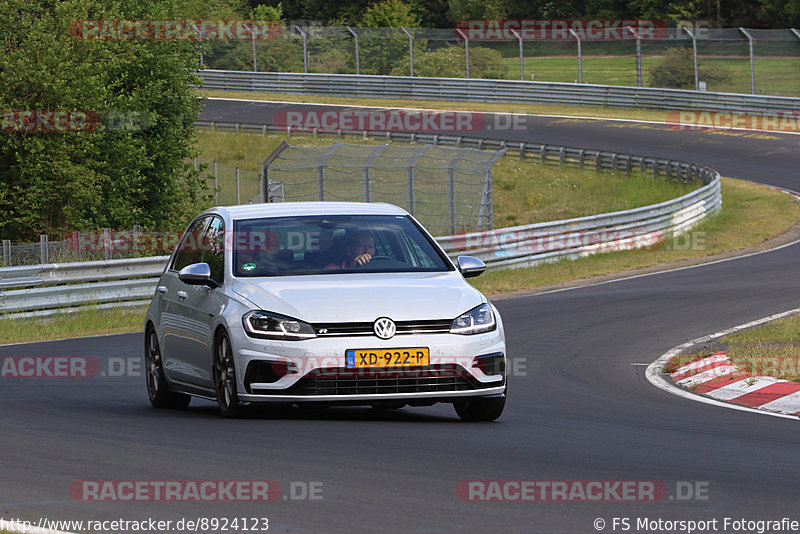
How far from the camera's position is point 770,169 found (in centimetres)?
4131

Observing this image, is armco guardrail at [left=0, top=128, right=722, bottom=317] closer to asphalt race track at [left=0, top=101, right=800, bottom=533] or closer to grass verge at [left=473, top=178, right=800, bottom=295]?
grass verge at [left=473, top=178, right=800, bottom=295]

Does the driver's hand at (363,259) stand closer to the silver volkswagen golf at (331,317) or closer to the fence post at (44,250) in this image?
the silver volkswagen golf at (331,317)

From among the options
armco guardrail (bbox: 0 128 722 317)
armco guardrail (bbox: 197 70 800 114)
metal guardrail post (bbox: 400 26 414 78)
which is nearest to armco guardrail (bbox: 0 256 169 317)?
armco guardrail (bbox: 0 128 722 317)

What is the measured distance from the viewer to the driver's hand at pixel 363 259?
9.70m

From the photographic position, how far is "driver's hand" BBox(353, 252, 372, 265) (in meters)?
9.70

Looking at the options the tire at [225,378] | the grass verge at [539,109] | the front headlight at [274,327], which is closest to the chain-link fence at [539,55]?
the grass verge at [539,109]

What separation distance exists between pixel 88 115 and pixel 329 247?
67.7 feet

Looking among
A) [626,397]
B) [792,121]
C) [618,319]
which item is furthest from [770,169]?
[626,397]

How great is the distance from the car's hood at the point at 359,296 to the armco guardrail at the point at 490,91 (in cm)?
4111

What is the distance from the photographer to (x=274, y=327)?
8.88 meters

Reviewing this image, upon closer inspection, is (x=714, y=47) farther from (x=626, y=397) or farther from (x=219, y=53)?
(x=626, y=397)

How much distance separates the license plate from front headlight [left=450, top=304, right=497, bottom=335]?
1.17 feet

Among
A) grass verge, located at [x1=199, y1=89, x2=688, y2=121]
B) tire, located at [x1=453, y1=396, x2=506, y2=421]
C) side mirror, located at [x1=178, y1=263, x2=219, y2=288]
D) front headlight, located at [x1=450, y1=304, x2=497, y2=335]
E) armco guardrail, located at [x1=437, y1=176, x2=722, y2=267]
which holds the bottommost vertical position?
grass verge, located at [x1=199, y1=89, x2=688, y2=121]

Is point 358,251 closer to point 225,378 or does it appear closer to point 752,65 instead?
point 225,378
